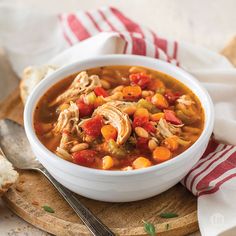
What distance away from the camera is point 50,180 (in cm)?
371

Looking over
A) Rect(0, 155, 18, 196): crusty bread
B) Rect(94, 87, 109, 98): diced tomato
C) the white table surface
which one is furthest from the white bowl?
the white table surface

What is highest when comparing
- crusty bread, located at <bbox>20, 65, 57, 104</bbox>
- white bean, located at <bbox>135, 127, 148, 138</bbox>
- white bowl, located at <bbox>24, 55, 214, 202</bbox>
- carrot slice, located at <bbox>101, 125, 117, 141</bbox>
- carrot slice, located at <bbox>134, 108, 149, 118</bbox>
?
carrot slice, located at <bbox>134, 108, 149, 118</bbox>

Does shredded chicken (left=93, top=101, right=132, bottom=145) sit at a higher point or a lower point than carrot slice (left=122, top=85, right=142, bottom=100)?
higher

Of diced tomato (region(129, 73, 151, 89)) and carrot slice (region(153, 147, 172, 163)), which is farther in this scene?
diced tomato (region(129, 73, 151, 89))

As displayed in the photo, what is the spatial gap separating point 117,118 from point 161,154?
374 millimetres

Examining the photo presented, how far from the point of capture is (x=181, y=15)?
5.87m

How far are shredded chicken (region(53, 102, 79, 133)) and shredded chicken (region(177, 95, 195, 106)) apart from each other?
0.74 metres

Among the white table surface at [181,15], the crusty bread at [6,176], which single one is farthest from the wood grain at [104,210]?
the white table surface at [181,15]

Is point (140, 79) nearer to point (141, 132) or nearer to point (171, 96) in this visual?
point (171, 96)

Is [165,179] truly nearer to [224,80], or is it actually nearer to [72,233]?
[72,233]

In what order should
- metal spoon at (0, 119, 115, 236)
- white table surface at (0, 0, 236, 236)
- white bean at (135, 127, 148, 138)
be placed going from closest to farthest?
metal spoon at (0, 119, 115, 236), white bean at (135, 127, 148, 138), white table surface at (0, 0, 236, 236)

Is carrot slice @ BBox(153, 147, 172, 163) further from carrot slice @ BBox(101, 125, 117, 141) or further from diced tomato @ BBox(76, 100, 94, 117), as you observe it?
diced tomato @ BBox(76, 100, 94, 117)

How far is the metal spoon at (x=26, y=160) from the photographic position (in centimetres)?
338

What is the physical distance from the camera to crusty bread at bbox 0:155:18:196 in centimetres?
357
